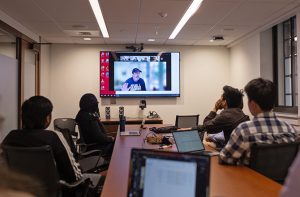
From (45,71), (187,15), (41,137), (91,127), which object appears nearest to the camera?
(41,137)

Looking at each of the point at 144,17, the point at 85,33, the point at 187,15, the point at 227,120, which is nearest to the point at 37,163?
the point at 227,120

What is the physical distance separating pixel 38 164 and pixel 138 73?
509 cm

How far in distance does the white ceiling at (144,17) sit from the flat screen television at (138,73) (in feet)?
2.03

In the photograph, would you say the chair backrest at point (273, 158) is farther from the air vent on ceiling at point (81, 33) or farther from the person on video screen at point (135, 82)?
the person on video screen at point (135, 82)

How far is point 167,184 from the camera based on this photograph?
1.01m

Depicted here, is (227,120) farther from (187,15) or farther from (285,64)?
(285,64)

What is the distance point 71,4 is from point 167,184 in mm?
3542

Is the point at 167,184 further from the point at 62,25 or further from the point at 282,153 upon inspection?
the point at 62,25

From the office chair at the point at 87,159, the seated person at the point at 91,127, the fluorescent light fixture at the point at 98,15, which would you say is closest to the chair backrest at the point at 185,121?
the seated person at the point at 91,127

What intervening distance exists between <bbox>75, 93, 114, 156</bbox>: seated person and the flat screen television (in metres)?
2.93

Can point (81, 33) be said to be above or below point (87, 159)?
above

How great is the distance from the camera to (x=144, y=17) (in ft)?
15.3

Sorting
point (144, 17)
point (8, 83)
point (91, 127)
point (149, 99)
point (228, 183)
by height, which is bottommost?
point (228, 183)

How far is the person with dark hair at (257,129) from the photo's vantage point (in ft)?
6.18
